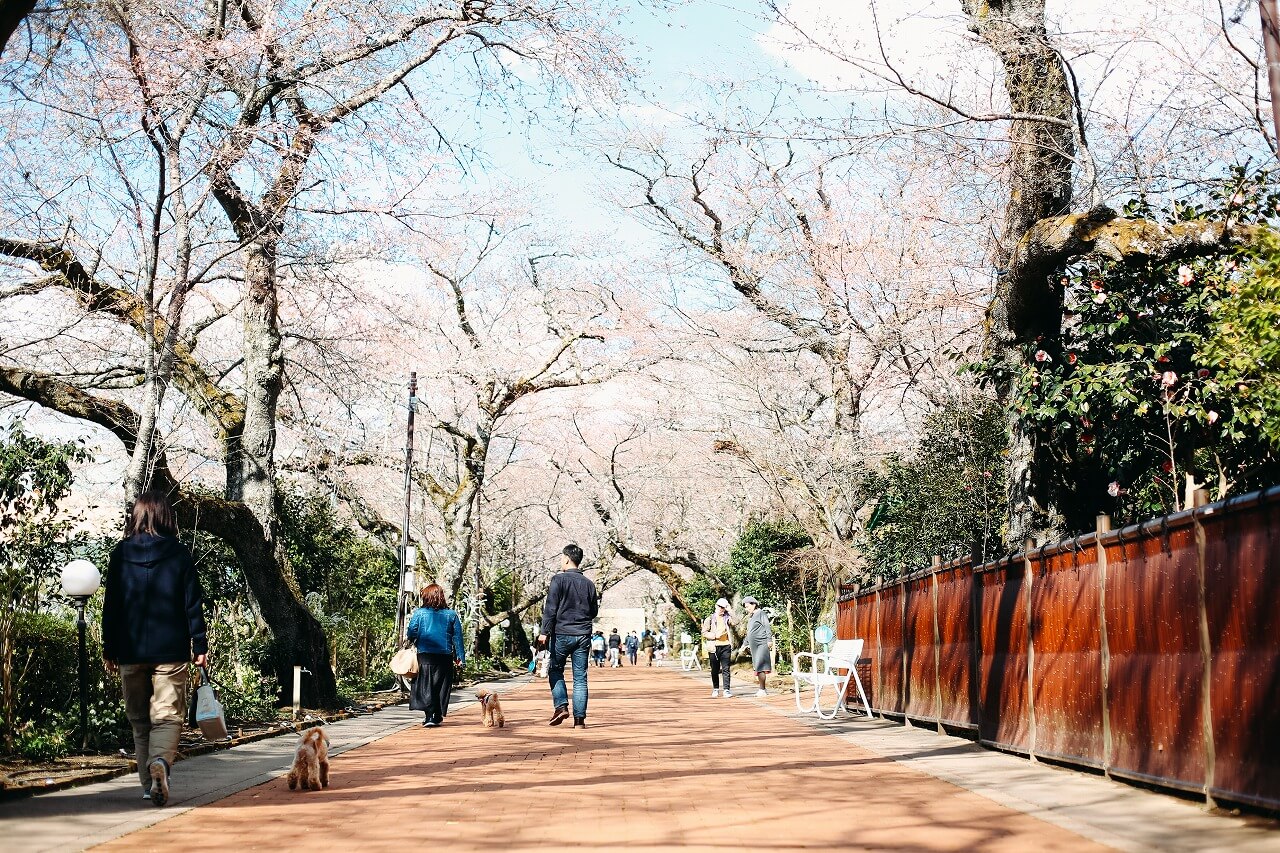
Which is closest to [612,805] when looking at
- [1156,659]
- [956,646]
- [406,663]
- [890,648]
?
[1156,659]

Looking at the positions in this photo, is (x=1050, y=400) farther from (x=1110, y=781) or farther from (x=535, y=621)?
(x=535, y=621)

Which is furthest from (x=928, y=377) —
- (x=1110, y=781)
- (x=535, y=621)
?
(x=535, y=621)

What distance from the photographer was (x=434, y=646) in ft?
51.7

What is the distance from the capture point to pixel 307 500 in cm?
2186

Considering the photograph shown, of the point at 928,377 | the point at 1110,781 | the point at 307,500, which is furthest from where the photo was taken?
the point at 307,500

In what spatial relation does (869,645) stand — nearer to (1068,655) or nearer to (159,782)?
(1068,655)

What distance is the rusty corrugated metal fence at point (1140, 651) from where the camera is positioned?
21.9 ft

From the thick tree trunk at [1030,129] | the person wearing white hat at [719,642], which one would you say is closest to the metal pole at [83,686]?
the thick tree trunk at [1030,129]

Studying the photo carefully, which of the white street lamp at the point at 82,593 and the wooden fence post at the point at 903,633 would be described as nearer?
the white street lamp at the point at 82,593

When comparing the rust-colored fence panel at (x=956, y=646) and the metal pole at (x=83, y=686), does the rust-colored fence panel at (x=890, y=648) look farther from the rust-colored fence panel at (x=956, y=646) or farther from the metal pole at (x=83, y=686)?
the metal pole at (x=83, y=686)

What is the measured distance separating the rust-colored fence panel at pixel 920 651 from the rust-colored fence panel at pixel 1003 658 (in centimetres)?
204

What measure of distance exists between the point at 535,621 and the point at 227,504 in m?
64.9

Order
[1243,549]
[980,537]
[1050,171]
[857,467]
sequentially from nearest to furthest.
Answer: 1. [1243,549]
2. [1050,171]
3. [980,537]
4. [857,467]

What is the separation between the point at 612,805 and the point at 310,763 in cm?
226
